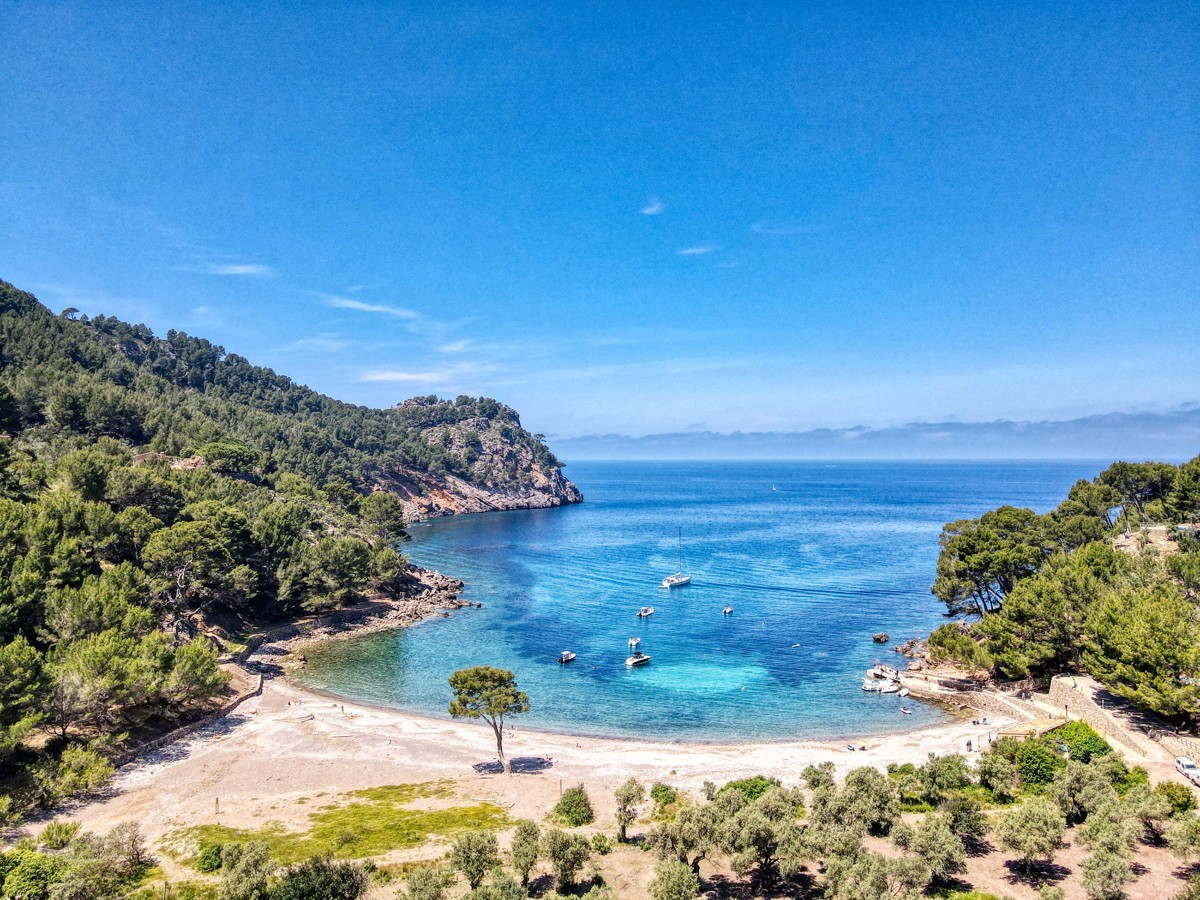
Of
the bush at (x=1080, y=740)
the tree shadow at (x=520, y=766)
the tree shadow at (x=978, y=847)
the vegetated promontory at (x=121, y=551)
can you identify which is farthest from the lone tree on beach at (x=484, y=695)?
the bush at (x=1080, y=740)

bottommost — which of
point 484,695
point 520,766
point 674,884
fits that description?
point 520,766

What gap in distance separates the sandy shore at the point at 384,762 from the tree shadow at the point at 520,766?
0.15 m

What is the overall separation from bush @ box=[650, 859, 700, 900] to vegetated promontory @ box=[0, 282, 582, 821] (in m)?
32.8

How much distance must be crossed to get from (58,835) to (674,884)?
2878 cm

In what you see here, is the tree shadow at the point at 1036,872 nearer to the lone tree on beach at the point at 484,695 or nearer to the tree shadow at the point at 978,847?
the tree shadow at the point at 978,847

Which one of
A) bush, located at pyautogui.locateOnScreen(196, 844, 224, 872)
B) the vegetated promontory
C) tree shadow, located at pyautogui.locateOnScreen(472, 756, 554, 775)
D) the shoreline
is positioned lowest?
the shoreline

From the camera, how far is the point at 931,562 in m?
116

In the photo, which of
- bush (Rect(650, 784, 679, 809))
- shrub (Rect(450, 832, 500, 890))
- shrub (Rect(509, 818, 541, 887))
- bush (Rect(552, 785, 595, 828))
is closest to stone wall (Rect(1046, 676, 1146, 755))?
bush (Rect(650, 784, 679, 809))

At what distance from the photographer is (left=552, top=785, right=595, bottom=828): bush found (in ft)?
111

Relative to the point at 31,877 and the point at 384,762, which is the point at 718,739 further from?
the point at 31,877

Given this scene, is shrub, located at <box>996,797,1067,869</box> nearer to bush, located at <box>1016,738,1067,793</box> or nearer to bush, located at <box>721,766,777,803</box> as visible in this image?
bush, located at <box>1016,738,1067,793</box>

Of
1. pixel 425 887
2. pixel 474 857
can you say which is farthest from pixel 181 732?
pixel 425 887

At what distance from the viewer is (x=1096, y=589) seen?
→ 166 ft

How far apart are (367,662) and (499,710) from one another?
31.9 m
